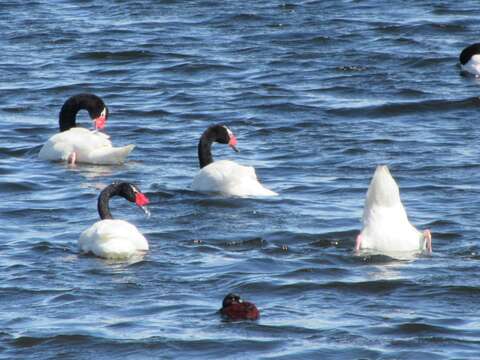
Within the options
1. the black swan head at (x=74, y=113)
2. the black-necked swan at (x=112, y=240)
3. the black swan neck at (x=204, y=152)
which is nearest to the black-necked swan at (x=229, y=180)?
the black swan neck at (x=204, y=152)

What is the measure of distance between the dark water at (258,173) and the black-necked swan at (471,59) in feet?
0.70

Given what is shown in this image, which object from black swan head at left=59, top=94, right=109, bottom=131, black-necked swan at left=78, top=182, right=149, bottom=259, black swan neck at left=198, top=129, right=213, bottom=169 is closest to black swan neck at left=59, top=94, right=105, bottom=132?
black swan head at left=59, top=94, right=109, bottom=131

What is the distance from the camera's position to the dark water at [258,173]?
11398 millimetres

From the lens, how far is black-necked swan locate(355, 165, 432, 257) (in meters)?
13.2

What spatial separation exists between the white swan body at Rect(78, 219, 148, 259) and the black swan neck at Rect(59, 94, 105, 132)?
5941 mm

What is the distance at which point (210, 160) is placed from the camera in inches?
672

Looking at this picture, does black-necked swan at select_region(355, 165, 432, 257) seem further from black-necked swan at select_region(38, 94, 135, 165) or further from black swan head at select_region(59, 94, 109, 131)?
black swan head at select_region(59, 94, 109, 131)

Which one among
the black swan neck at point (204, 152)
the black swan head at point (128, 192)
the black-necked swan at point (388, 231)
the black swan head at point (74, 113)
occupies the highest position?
the black swan head at point (74, 113)

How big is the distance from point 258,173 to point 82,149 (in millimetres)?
2013

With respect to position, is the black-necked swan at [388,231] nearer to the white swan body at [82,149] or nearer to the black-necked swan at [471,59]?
the white swan body at [82,149]

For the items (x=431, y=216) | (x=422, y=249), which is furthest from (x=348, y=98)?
(x=422, y=249)

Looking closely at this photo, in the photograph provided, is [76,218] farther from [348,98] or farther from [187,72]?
[187,72]

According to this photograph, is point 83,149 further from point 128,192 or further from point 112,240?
point 112,240

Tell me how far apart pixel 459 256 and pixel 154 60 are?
1204cm
